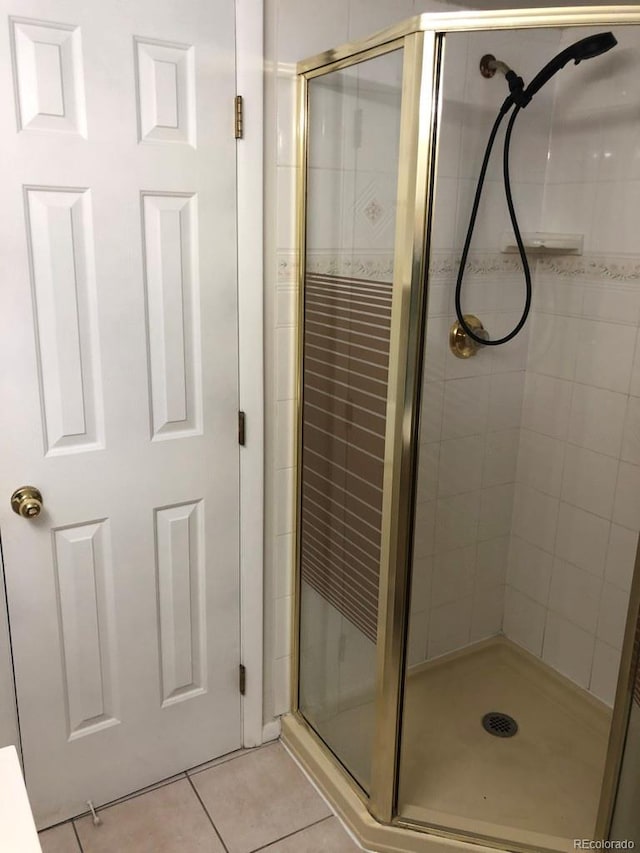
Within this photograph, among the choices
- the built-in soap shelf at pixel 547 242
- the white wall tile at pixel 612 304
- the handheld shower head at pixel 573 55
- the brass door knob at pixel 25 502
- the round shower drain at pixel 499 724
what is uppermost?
the handheld shower head at pixel 573 55

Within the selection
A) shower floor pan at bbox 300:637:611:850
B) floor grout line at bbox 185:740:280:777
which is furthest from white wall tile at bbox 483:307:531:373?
floor grout line at bbox 185:740:280:777

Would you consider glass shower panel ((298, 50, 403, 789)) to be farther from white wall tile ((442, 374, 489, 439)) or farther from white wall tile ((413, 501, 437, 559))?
white wall tile ((442, 374, 489, 439))

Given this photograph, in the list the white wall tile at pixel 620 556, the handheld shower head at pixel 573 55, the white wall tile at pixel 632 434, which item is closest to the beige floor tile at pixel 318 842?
the white wall tile at pixel 620 556

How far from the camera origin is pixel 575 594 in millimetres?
2342

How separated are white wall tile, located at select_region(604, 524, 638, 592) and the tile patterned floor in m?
1.09

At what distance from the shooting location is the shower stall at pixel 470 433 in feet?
5.24

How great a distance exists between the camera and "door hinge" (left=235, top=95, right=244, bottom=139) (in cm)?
171

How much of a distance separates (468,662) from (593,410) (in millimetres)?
961

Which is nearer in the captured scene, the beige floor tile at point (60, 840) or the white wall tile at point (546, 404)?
the beige floor tile at point (60, 840)

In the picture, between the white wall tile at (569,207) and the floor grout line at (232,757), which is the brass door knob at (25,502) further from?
the white wall tile at (569,207)

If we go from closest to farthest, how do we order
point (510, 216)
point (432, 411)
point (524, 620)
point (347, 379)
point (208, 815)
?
point (347, 379) → point (208, 815) → point (432, 411) → point (510, 216) → point (524, 620)

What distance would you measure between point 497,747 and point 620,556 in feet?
2.24

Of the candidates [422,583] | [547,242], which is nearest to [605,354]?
[547,242]

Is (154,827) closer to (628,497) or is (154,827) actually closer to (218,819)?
(218,819)
